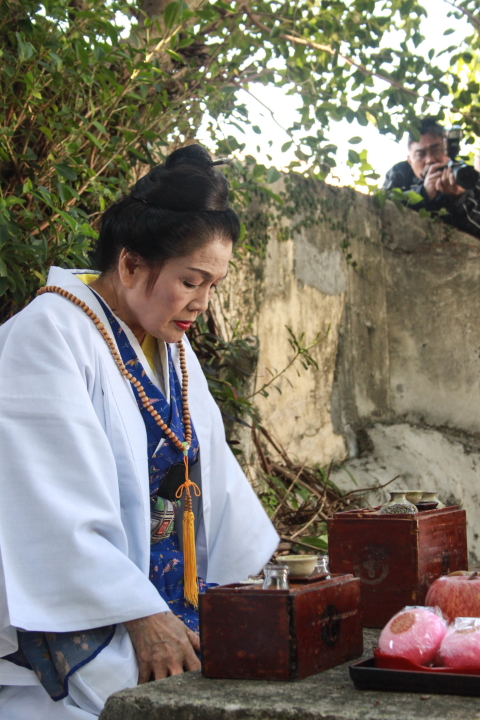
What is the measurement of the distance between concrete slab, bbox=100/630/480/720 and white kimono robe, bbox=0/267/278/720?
37cm

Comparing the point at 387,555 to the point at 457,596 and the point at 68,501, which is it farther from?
the point at 68,501

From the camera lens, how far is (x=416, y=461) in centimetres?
470

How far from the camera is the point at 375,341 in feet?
16.6

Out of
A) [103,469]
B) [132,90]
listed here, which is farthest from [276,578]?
[132,90]

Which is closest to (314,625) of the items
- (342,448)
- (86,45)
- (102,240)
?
(102,240)

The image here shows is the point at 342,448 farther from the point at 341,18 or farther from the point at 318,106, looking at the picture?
the point at 341,18

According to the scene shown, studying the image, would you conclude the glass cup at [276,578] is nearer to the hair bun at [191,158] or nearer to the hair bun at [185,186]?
the hair bun at [185,186]

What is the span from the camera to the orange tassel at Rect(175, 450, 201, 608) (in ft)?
6.02

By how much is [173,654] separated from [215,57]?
2.87m

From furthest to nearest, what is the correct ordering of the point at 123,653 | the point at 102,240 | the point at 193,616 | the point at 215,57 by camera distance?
the point at 215,57 < the point at 102,240 < the point at 193,616 < the point at 123,653

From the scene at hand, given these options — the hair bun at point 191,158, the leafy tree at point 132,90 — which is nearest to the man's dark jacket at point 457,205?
the leafy tree at point 132,90

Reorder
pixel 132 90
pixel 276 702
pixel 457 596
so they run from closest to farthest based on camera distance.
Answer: pixel 276 702 → pixel 457 596 → pixel 132 90

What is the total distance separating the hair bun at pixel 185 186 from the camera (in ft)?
6.20

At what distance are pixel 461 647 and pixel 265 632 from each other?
275 millimetres
